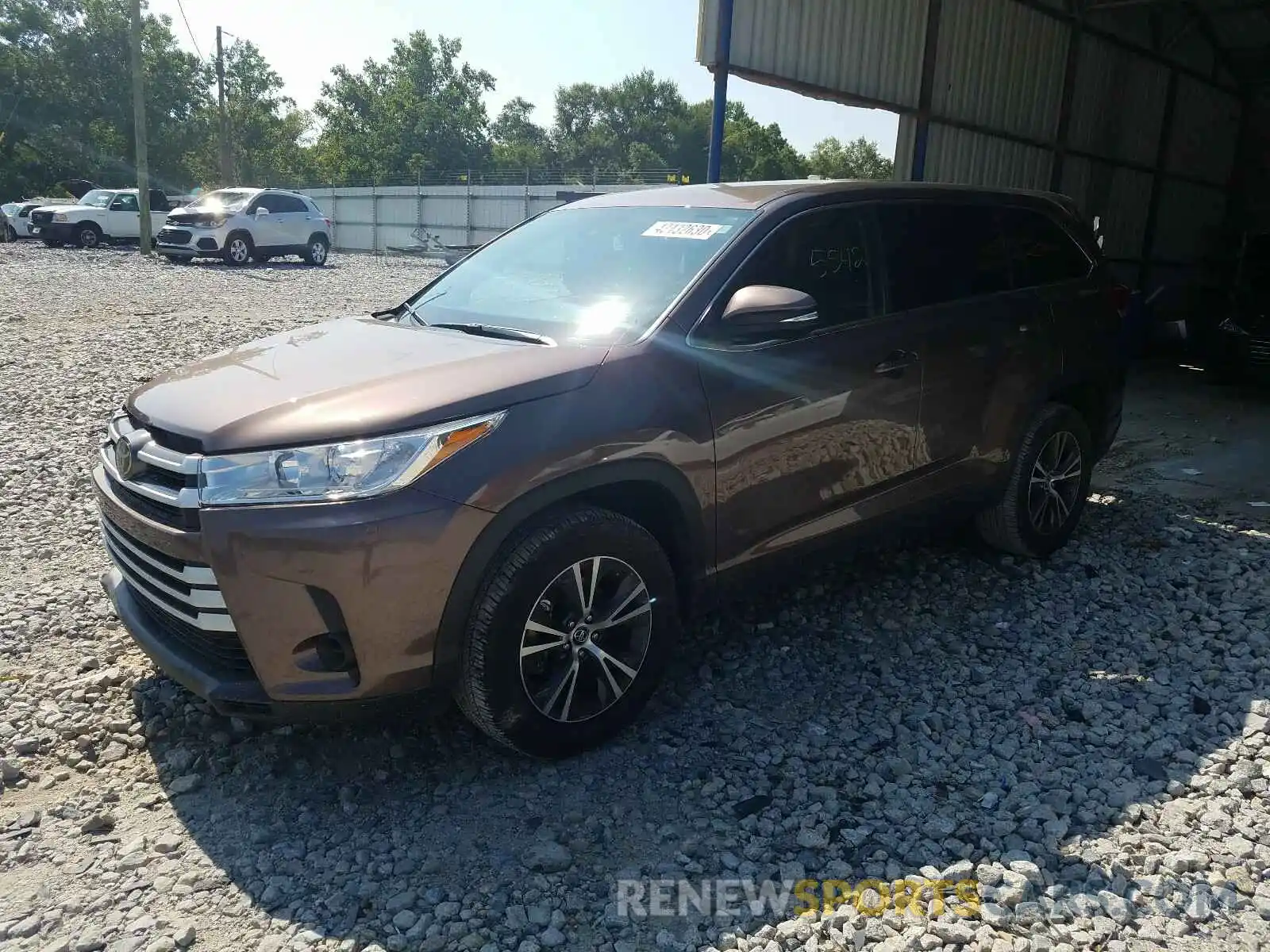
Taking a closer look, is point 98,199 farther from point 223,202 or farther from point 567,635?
point 567,635

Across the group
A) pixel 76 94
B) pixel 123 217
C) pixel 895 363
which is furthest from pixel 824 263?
pixel 76 94

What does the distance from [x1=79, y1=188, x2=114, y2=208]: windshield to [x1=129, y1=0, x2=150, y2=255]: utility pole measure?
3327 millimetres

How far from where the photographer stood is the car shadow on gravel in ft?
8.79

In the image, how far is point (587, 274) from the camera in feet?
12.3

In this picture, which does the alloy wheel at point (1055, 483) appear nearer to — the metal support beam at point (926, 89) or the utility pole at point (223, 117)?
the metal support beam at point (926, 89)

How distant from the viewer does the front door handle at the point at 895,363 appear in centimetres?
388

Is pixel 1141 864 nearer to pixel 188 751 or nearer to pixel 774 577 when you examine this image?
pixel 774 577

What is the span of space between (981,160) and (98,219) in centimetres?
2342

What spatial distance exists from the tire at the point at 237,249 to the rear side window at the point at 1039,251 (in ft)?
66.5

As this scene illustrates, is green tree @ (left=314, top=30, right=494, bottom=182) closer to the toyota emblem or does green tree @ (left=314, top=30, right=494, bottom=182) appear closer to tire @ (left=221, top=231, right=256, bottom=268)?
tire @ (left=221, top=231, right=256, bottom=268)

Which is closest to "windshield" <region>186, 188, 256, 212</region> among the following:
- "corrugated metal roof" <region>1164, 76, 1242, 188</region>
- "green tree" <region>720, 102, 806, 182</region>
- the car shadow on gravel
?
"corrugated metal roof" <region>1164, 76, 1242, 188</region>

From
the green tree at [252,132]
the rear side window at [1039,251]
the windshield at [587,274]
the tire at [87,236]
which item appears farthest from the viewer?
the green tree at [252,132]

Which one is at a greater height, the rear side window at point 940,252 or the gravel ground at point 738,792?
the rear side window at point 940,252

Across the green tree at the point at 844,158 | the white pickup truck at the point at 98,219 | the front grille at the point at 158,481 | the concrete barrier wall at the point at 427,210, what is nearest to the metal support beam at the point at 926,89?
the front grille at the point at 158,481
